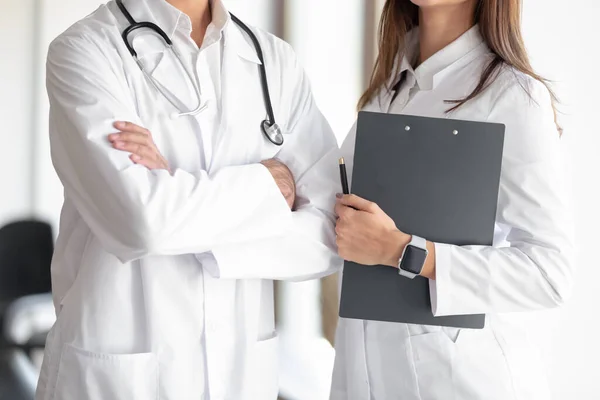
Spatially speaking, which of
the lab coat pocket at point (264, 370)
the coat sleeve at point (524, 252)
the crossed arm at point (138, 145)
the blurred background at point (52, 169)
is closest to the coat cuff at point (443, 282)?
the coat sleeve at point (524, 252)

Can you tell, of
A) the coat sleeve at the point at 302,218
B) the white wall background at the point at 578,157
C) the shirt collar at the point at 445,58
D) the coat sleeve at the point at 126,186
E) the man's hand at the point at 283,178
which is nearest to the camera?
the coat sleeve at the point at 126,186

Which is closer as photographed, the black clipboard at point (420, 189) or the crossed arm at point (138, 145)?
the crossed arm at point (138, 145)

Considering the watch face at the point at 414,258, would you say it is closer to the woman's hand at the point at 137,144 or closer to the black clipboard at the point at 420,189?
the black clipboard at the point at 420,189

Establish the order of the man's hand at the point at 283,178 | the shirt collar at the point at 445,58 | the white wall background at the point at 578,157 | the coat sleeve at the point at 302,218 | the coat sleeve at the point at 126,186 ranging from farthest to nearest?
the white wall background at the point at 578,157 < the shirt collar at the point at 445,58 < the man's hand at the point at 283,178 < the coat sleeve at the point at 302,218 < the coat sleeve at the point at 126,186

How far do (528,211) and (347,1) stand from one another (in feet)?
4.91

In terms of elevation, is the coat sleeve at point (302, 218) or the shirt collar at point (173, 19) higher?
the shirt collar at point (173, 19)

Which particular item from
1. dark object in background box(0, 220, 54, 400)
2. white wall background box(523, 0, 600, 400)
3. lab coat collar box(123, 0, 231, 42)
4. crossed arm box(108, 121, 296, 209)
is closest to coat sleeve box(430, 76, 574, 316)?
crossed arm box(108, 121, 296, 209)

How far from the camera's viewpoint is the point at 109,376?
119 cm

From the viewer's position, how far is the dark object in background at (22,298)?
6.68 ft

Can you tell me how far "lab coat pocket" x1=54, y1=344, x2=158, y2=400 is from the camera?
1188mm

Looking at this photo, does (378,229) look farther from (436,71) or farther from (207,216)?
(436,71)

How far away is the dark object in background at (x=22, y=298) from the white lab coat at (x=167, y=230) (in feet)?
2.65

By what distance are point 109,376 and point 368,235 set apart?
51 centimetres

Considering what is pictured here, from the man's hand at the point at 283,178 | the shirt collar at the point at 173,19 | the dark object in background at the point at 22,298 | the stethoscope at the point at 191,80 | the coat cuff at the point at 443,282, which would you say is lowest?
the dark object in background at the point at 22,298
